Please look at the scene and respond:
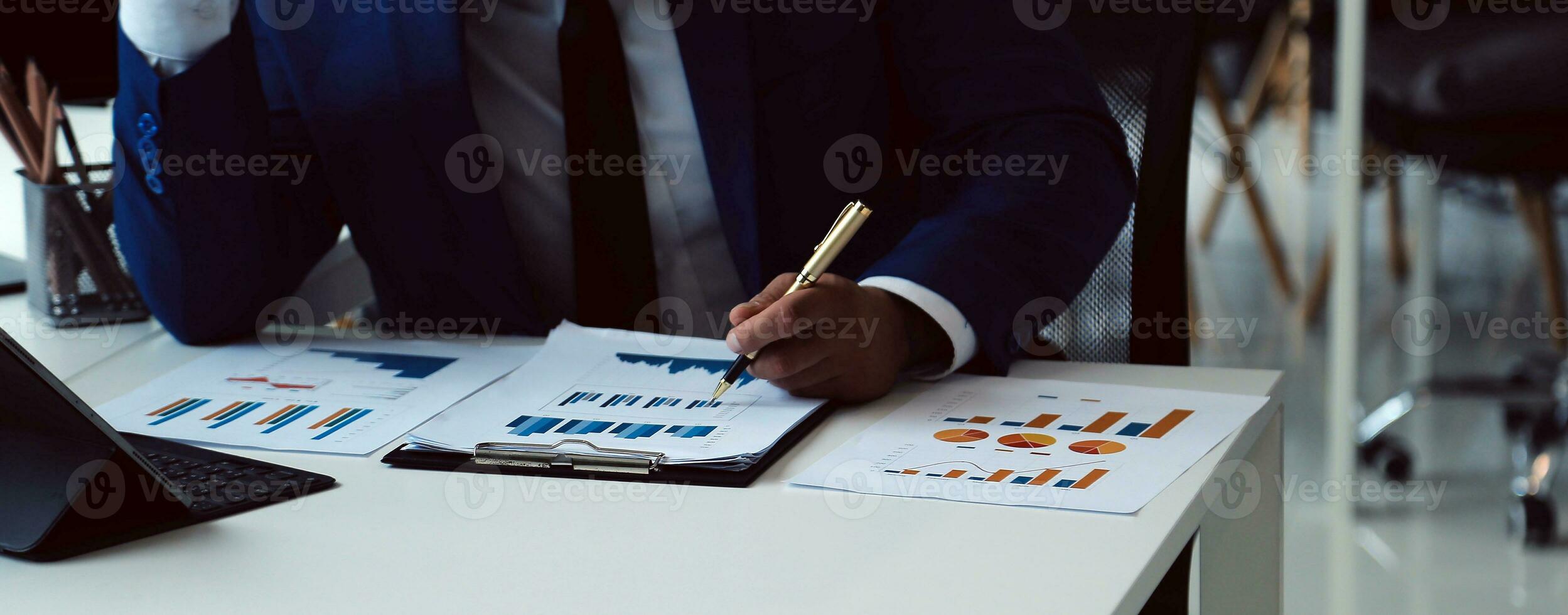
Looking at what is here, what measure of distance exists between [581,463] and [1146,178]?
0.59 m

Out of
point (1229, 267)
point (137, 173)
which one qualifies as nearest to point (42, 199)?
point (137, 173)

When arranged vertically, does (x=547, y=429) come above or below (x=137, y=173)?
below

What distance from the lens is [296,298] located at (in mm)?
1193

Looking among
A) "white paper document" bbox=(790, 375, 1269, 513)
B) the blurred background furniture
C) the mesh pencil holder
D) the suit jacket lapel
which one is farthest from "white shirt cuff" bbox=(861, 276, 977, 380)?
the blurred background furniture

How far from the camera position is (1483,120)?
2236mm

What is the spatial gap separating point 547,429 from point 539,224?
518mm

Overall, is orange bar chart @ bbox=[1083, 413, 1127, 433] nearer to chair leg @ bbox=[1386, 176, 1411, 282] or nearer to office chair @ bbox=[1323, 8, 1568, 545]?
office chair @ bbox=[1323, 8, 1568, 545]

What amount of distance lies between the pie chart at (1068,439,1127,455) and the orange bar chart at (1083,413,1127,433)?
0.02 metres

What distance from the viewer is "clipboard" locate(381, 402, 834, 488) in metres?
0.68

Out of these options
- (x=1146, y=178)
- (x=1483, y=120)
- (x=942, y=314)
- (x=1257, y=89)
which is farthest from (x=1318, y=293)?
(x=942, y=314)

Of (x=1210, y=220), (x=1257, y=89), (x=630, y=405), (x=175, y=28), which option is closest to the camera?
(x=630, y=405)

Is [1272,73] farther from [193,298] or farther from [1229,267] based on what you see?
[193,298]

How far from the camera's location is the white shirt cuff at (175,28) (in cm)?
99

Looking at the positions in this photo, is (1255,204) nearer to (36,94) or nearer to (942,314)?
(942,314)
